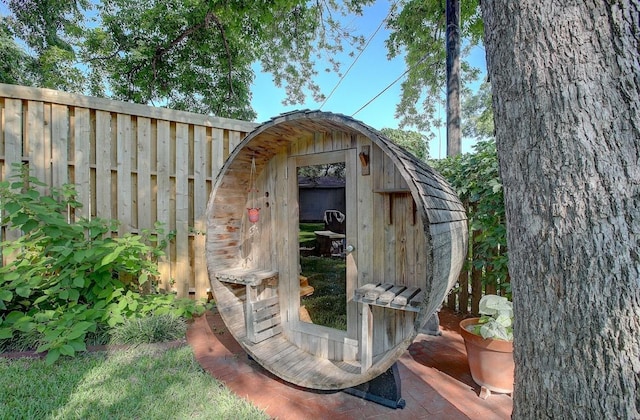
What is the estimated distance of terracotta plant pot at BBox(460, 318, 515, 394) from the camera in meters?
2.27

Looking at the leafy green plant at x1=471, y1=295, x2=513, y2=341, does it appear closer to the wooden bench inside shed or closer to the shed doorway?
the wooden bench inside shed

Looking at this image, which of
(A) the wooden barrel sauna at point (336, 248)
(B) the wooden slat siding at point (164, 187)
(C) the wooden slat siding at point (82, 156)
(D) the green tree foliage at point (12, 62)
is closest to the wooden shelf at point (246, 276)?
(A) the wooden barrel sauna at point (336, 248)

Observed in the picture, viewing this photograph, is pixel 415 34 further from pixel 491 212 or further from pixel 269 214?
pixel 269 214

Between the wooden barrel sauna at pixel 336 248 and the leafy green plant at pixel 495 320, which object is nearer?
the wooden barrel sauna at pixel 336 248

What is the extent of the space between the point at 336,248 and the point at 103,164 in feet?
9.93

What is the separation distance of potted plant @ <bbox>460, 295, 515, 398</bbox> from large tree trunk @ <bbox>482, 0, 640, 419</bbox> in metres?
1.10

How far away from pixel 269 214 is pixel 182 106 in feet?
28.9

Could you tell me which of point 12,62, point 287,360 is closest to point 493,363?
point 287,360

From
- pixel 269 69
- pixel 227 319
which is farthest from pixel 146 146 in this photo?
pixel 269 69

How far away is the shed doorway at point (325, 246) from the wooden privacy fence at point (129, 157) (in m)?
1.90

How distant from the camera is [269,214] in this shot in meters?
3.18

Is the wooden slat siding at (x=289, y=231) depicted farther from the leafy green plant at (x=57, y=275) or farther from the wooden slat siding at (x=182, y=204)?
the wooden slat siding at (x=182, y=204)

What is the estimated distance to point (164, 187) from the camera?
13.7ft

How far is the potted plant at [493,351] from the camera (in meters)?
2.28
